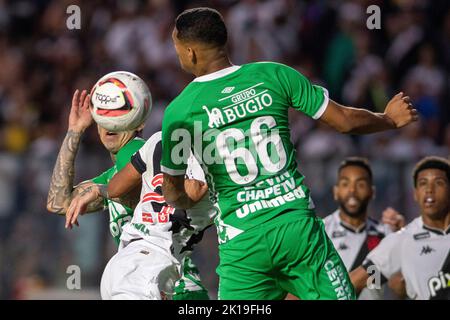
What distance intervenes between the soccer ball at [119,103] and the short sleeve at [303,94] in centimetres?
145

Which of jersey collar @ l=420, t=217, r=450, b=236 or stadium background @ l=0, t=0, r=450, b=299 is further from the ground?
stadium background @ l=0, t=0, r=450, b=299

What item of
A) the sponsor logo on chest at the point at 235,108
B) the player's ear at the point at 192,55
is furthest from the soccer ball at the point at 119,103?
the sponsor logo on chest at the point at 235,108

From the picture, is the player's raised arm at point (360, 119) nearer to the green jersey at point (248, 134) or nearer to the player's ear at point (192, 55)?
the green jersey at point (248, 134)

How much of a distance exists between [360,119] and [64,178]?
97.1 inches

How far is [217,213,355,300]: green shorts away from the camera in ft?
20.9

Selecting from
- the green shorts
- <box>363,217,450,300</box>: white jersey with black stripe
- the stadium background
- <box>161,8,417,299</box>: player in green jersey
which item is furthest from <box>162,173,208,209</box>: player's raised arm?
the stadium background

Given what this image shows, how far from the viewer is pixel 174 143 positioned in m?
6.45

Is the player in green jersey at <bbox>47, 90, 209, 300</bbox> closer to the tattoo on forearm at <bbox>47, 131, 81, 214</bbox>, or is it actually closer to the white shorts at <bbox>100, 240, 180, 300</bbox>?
the tattoo on forearm at <bbox>47, 131, 81, 214</bbox>

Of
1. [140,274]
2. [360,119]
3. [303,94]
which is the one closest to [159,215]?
[140,274]

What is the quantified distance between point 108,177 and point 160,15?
28.9 ft

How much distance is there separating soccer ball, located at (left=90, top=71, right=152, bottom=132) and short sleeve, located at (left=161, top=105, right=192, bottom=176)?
104 centimetres

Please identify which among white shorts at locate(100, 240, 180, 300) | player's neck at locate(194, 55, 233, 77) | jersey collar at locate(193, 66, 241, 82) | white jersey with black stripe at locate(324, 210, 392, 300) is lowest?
white shorts at locate(100, 240, 180, 300)

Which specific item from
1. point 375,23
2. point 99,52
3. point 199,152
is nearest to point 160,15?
point 99,52
